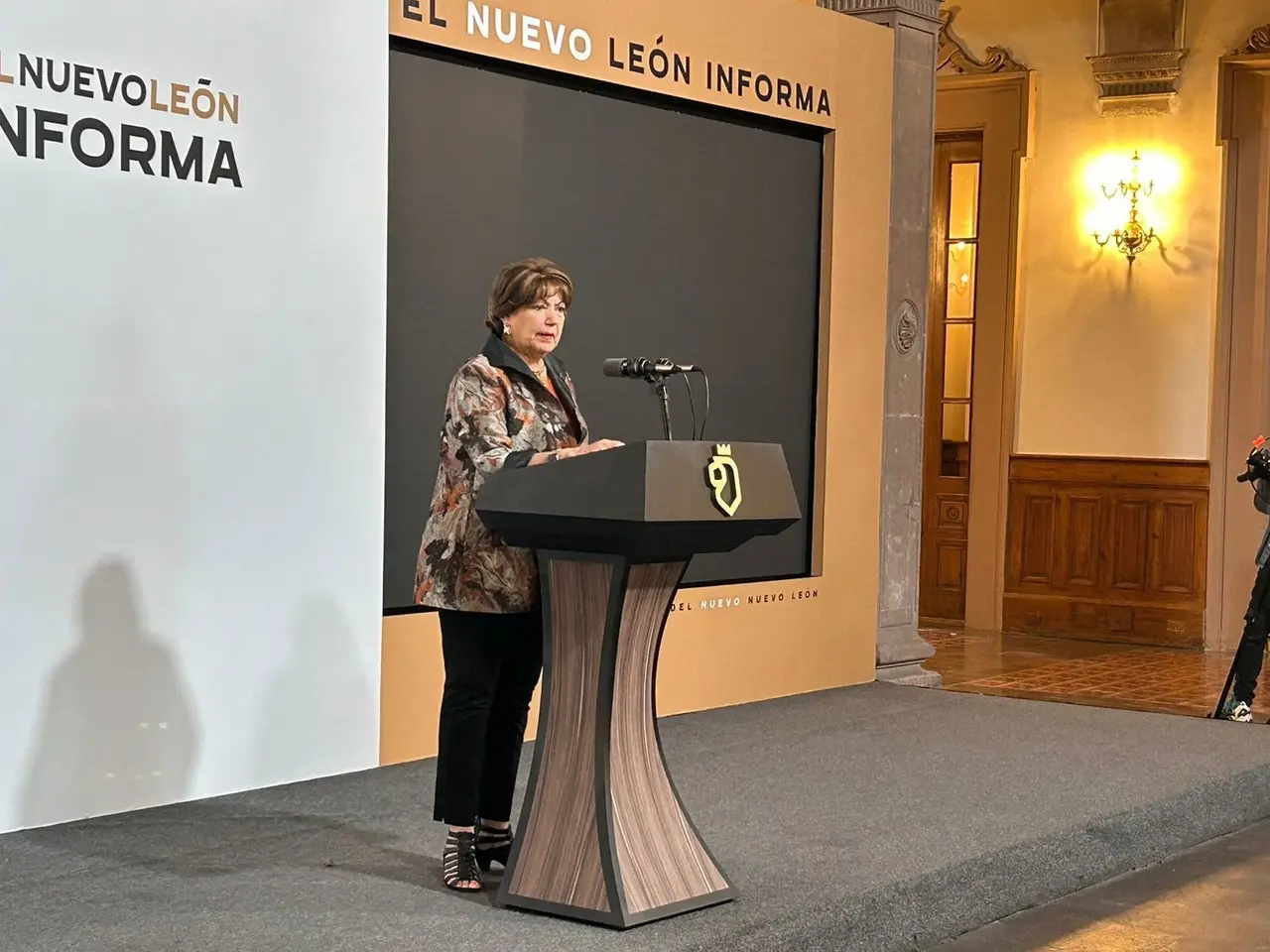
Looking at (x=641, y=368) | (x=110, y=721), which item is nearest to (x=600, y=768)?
(x=641, y=368)

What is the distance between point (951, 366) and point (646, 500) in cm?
739

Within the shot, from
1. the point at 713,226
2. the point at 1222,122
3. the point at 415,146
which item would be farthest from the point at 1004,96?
the point at 415,146

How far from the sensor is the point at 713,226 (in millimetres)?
6758

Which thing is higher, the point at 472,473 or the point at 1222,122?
the point at 1222,122

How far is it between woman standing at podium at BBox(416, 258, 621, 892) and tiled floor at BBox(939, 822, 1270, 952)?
4.06 ft

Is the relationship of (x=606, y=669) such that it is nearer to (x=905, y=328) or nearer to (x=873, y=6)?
(x=905, y=328)

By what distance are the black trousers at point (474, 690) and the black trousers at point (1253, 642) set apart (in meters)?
3.93

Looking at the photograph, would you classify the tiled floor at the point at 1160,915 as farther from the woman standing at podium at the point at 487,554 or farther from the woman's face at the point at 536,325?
the woman's face at the point at 536,325

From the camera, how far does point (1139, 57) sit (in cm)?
966

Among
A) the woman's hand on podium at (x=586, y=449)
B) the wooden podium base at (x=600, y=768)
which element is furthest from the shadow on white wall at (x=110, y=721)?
the woman's hand on podium at (x=586, y=449)

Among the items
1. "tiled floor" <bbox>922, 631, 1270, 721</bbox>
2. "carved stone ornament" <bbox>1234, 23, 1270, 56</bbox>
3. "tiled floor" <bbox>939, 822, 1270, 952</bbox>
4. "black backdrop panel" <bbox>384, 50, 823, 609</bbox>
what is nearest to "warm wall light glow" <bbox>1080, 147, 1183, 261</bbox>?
"carved stone ornament" <bbox>1234, 23, 1270, 56</bbox>

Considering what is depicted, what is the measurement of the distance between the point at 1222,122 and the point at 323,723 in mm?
6548

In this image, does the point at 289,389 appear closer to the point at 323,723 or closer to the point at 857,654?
the point at 323,723

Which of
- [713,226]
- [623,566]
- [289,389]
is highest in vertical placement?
[713,226]
